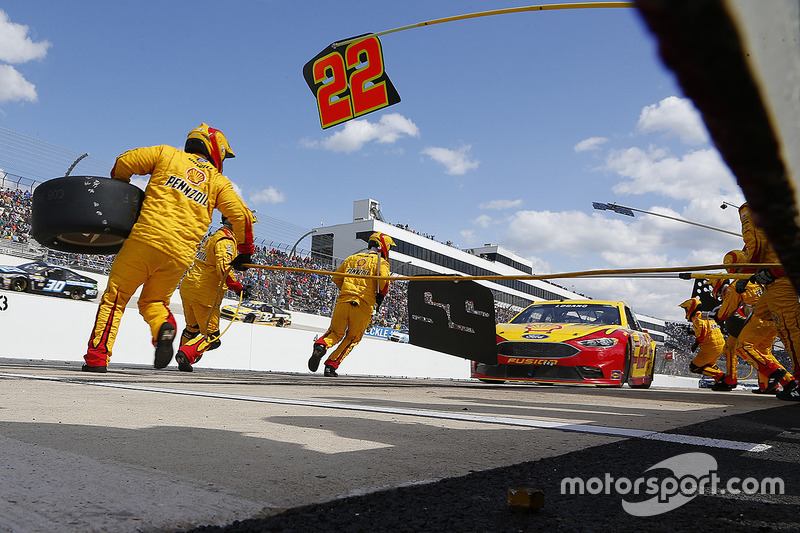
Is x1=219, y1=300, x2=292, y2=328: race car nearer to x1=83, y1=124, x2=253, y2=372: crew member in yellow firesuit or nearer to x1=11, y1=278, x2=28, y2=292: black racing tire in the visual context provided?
x1=11, y1=278, x2=28, y2=292: black racing tire

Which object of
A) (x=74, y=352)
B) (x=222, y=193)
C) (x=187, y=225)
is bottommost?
(x=74, y=352)

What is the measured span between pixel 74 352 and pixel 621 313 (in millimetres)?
8726

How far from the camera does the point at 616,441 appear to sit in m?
2.38

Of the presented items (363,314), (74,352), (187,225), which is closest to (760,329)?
(363,314)

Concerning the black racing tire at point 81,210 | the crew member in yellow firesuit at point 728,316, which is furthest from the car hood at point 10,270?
the crew member in yellow firesuit at point 728,316

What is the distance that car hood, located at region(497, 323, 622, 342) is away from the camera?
727 cm

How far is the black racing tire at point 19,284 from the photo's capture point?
1864cm

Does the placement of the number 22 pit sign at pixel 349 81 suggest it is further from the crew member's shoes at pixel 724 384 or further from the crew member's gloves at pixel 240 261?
the crew member's shoes at pixel 724 384

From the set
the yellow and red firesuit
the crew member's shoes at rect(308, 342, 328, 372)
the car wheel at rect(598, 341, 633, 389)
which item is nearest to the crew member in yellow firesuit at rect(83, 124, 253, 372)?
the yellow and red firesuit

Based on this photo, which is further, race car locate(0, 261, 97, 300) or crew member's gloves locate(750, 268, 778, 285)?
race car locate(0, 261, 97, 300)

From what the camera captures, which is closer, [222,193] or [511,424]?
[511,424]

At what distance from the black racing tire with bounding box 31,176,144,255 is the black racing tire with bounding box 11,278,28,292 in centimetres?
1682

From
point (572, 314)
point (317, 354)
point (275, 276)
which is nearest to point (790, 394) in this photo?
point (572, 314)

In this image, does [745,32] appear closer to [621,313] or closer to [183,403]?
[183,403]
